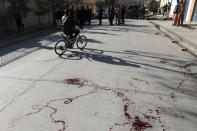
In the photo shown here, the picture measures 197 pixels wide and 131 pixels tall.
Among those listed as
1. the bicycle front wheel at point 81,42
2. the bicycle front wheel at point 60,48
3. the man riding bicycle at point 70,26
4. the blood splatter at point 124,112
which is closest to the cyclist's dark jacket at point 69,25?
the man riding bicycle at point 70,26

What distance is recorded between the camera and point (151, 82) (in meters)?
5.77

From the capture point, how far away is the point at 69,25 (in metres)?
8.71

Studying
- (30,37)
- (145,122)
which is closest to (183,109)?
(145,122)

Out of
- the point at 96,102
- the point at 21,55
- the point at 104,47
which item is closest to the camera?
the point at 96,102

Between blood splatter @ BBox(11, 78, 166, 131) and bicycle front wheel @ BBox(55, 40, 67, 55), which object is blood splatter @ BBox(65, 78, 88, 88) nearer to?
blood splatter @ BBox(11, 78, 166, 131)

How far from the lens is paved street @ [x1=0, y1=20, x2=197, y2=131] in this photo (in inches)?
152

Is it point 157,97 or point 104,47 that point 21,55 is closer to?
point 104,47

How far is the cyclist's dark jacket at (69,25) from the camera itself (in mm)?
8633

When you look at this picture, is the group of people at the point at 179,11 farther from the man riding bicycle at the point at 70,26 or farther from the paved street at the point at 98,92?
the man riding bicycle at the point at 70,26

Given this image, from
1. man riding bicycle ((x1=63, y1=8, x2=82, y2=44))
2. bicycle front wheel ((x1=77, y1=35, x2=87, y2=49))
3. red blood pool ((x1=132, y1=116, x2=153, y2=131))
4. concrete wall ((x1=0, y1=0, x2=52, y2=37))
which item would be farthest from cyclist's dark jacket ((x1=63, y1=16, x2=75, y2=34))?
concrete wall ((x1=0, y1=0, x2=52, y2=37))

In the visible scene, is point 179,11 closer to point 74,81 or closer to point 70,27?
point 70,27

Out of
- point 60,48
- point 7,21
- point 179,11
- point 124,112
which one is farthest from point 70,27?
point 179,11

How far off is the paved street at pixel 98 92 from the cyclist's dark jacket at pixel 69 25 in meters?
1.00

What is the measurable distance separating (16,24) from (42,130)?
1419cm
